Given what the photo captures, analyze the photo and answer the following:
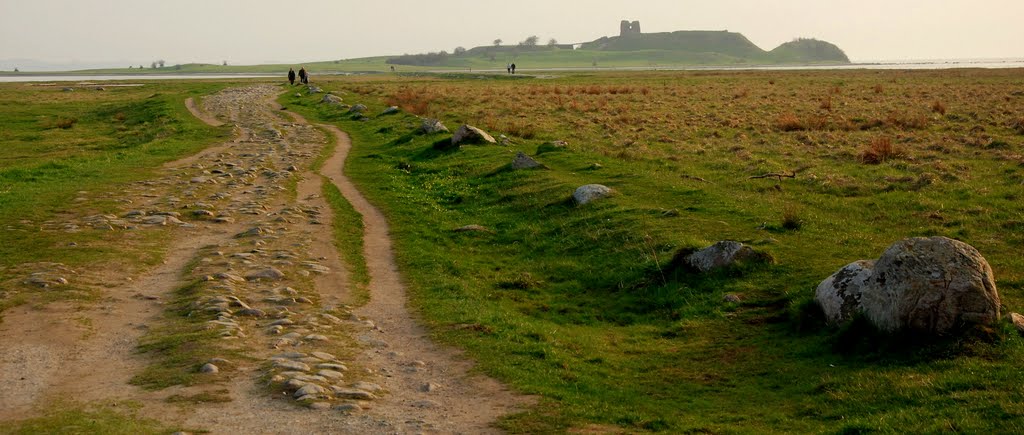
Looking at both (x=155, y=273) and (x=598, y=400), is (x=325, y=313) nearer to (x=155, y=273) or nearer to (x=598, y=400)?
(x=155, y=273)

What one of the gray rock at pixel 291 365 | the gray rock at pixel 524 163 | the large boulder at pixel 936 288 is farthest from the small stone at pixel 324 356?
the gray rock at pixel 524 163

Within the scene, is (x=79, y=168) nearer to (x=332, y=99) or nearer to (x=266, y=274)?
(x=266, y=274)

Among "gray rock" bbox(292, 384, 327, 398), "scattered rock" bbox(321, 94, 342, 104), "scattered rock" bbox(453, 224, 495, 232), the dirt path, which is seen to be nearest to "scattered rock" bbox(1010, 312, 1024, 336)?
the dirt path

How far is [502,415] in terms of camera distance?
945 centimetres

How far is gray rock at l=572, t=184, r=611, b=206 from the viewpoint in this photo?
21.2 meters

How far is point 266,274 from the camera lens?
15.3 metres

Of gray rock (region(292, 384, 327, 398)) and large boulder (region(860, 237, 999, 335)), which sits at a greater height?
large boulder (region(860, 237, 999, 335))

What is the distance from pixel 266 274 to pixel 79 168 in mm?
16001

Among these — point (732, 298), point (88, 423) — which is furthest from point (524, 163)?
point (88, 423)

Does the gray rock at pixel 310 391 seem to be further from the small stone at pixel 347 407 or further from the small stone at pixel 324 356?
the small stone at pixel 324 356

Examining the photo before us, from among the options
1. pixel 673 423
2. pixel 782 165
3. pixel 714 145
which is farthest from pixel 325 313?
pixel 714 145

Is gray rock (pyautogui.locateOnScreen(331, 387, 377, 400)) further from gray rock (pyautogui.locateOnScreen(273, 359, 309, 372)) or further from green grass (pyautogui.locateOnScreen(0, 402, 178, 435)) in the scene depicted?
green grass (pyautogui.locateOnScreen(0, 402, 178, 435))

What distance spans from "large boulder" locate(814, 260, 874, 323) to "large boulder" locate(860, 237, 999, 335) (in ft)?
2.07

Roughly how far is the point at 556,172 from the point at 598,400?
1608cm
